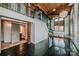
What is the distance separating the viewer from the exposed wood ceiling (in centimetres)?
267

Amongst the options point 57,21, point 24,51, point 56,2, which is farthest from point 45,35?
point 56,2

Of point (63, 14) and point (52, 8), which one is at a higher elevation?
point (52, 8)

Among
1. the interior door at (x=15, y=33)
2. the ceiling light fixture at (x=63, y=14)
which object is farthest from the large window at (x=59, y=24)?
the interior door at (x=15, y=33)

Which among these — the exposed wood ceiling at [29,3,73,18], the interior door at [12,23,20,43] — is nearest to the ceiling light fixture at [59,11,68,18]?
the exposed wood ceiling at [29,3,73,18]

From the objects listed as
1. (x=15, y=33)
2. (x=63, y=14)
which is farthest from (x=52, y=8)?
(x=15, y=33)

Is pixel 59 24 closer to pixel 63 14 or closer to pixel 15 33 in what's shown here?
pixel 63 14

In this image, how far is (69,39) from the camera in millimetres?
2787

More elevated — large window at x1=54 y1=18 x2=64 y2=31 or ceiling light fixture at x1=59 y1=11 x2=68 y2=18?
ceiling light fixture at x1=59 y1=11 x2=68 y2=18

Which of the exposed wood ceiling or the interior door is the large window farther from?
the interior door

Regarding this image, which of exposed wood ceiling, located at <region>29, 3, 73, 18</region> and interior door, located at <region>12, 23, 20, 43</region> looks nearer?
exposed wood ceiling, located at <region>29, 3, 73, 18</region>

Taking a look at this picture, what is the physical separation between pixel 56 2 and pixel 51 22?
1.50 ft

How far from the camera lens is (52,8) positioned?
2.76 meters

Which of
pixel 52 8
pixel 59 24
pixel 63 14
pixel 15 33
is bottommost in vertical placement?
pixel 15 33

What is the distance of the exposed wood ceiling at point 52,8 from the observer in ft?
8.77
